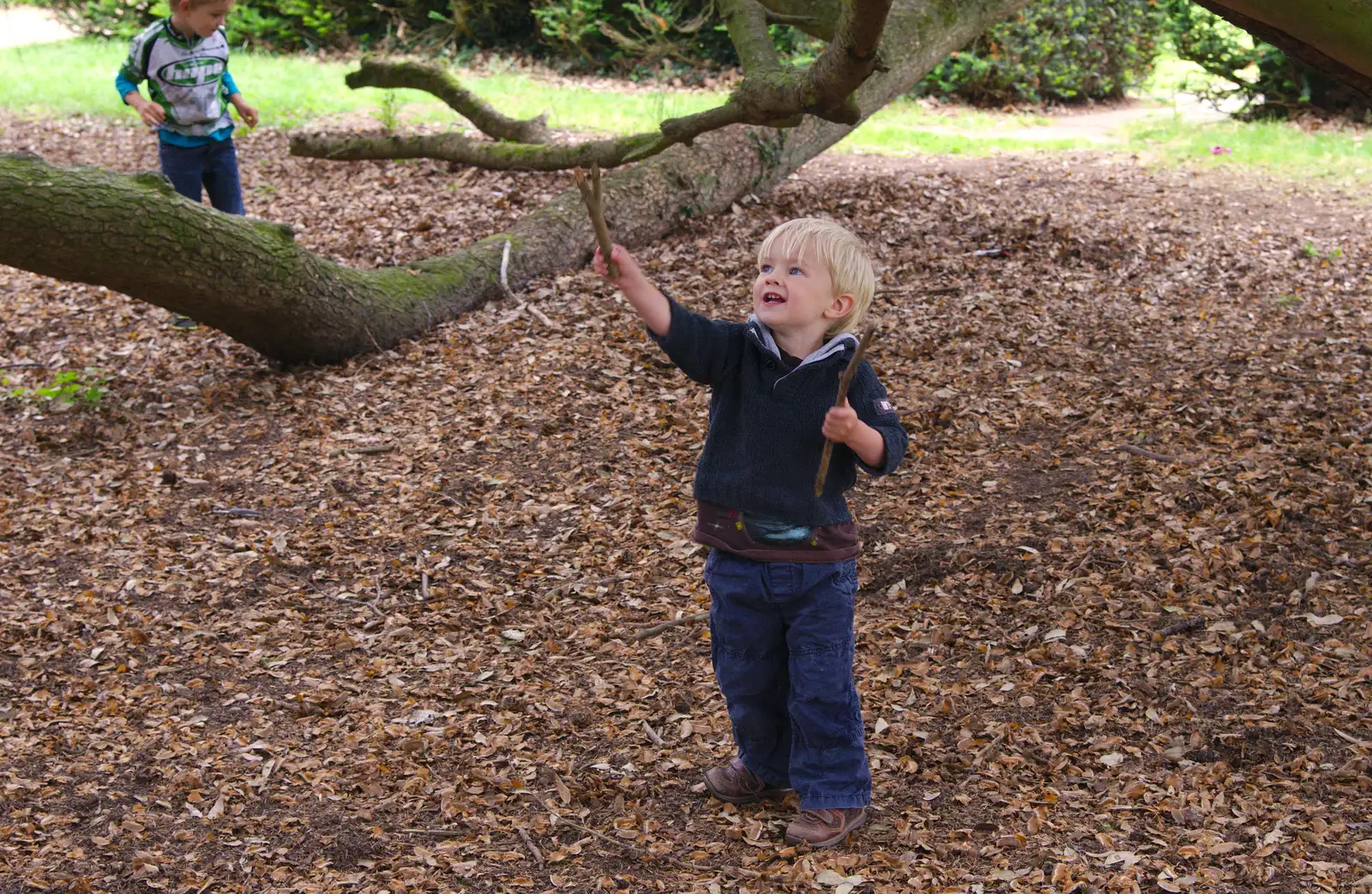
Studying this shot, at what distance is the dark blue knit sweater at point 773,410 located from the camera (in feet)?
8.93

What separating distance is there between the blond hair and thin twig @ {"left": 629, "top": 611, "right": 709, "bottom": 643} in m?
1.54

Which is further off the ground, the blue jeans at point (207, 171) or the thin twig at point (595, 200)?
the thin twig at point (595, 200)

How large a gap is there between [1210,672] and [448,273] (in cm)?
415

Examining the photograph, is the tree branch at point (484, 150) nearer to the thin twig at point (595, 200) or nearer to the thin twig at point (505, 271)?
the thin twig at point (505, 271)

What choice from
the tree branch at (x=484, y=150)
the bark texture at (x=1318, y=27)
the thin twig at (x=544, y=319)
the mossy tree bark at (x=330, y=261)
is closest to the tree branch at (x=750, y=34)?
the mossy tree bark at (x=330, y=261)

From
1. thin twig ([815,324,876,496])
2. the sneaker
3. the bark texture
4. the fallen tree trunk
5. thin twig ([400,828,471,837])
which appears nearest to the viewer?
thin twig ([815,324,876,496])

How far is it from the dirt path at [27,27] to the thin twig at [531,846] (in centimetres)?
1817

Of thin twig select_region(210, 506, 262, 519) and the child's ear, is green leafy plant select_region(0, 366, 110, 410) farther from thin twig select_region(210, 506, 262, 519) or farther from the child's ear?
the child's ear

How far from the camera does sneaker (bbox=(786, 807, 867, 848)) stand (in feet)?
9.52

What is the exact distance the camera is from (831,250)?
2674 millimetres

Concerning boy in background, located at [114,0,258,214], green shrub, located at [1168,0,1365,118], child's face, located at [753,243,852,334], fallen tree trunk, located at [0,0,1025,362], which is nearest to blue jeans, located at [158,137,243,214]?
boy in background, located at [114,0,258,214]

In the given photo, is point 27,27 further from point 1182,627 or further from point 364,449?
point 1182,627

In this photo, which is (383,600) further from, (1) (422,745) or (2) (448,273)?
(2) (448,273)

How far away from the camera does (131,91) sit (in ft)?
20.3
